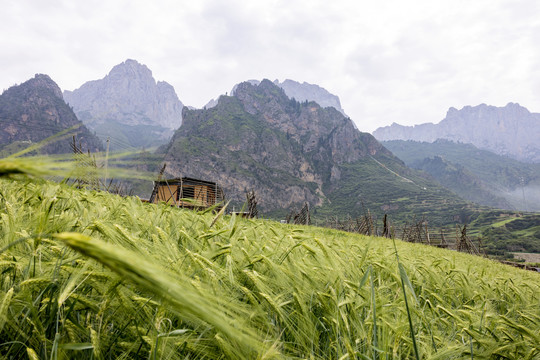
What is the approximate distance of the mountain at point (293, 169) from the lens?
142125mm

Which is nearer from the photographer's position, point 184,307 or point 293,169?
point 184,307

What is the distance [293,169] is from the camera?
183 metres

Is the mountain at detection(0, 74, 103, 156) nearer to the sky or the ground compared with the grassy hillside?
nearer to the sky

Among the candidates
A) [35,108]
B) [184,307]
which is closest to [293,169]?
[35,108]

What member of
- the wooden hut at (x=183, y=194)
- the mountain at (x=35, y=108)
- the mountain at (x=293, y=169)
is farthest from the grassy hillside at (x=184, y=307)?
the mountain at (x=35, y=108)

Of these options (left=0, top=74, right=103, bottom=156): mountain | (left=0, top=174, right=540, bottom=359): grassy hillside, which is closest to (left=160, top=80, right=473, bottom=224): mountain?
(left=0, top=74, right=103, bottom=156): mountain

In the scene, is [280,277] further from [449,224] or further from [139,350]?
[449,224]

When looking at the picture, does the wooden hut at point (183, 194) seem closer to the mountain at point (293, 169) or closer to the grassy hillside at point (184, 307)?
the grassy hillside at point (184, 307)

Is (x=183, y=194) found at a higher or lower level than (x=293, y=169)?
lower

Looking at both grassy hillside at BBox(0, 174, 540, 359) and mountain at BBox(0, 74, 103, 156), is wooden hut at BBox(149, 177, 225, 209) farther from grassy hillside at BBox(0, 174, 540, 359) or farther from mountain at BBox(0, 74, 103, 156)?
mountain at BBox(0, 74, 103, 156)

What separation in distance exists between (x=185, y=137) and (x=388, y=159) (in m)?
140

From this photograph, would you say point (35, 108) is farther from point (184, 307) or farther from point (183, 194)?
point (184, 307)

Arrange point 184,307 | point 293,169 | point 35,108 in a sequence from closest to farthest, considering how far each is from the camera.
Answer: point 184,307 → point 35,108 → point 293,169

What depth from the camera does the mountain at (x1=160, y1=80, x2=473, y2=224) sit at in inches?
5595
